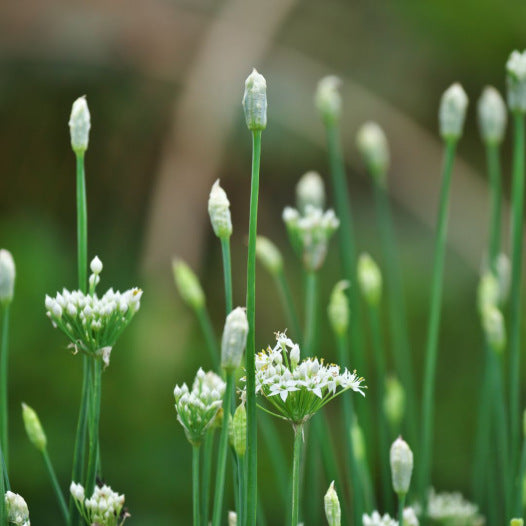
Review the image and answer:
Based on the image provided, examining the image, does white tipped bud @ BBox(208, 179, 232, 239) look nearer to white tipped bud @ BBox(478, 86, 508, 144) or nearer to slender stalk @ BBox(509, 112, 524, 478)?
slender stalk @ BBox(509, 112, 524, 478)

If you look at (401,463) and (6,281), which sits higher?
(6,281)

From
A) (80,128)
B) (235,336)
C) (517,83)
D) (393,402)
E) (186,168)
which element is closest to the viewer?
(235,336)

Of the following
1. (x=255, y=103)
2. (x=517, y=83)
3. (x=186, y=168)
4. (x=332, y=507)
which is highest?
(x=186, y=168)

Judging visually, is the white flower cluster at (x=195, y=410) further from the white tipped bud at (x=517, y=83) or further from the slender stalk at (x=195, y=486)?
the white tipped bud at (x=517, y=83)

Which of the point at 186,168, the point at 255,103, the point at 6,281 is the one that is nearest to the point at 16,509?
the point at 6,281

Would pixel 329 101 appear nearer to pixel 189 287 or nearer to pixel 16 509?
pixel 189 287
